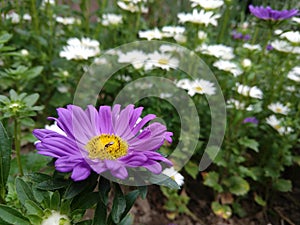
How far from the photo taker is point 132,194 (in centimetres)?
62

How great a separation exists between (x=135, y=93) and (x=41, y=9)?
0.65 metres

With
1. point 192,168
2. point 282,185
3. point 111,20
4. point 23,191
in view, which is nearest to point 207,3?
point 111,20

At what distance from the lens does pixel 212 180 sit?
1.35 meters

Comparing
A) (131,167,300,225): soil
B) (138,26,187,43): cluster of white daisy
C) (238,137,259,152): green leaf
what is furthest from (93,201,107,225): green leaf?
(138,26,187,43): cluster of white daisy

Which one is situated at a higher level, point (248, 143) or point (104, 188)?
point (104, 188)

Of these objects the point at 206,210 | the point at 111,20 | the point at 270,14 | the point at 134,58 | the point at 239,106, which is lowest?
the point at 206,210

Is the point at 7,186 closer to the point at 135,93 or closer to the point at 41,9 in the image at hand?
the point at 135,93

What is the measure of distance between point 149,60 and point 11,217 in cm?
91

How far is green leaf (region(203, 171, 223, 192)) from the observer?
1323mm

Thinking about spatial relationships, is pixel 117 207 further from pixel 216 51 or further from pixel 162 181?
pixel 216 51

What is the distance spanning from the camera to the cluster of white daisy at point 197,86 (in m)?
1.30

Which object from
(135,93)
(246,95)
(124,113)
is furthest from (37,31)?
(124,113)

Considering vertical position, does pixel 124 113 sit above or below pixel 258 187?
above

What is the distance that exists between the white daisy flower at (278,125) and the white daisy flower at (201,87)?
239 mm
